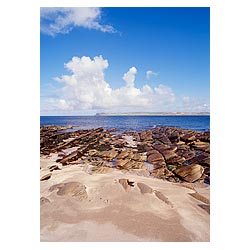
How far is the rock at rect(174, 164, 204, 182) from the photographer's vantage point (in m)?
3.09

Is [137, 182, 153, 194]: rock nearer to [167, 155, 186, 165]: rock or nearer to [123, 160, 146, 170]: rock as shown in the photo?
[123, 160, 146, 170]: rock

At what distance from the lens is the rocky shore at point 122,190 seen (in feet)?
6.59

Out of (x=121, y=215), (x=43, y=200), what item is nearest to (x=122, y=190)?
(x=121, y=215)

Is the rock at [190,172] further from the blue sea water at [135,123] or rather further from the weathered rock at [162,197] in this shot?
the blue sea water at [135,123]

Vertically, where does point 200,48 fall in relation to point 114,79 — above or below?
above

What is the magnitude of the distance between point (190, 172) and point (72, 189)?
178 cm

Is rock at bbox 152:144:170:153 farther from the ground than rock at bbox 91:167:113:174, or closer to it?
farther from the ground

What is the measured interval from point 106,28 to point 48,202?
2449mm

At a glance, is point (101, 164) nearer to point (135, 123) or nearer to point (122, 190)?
point (122, 190)

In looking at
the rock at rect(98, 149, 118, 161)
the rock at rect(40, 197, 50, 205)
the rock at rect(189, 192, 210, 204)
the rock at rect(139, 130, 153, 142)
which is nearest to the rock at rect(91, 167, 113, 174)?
the rock at rect(98, 149, 118, 161)
